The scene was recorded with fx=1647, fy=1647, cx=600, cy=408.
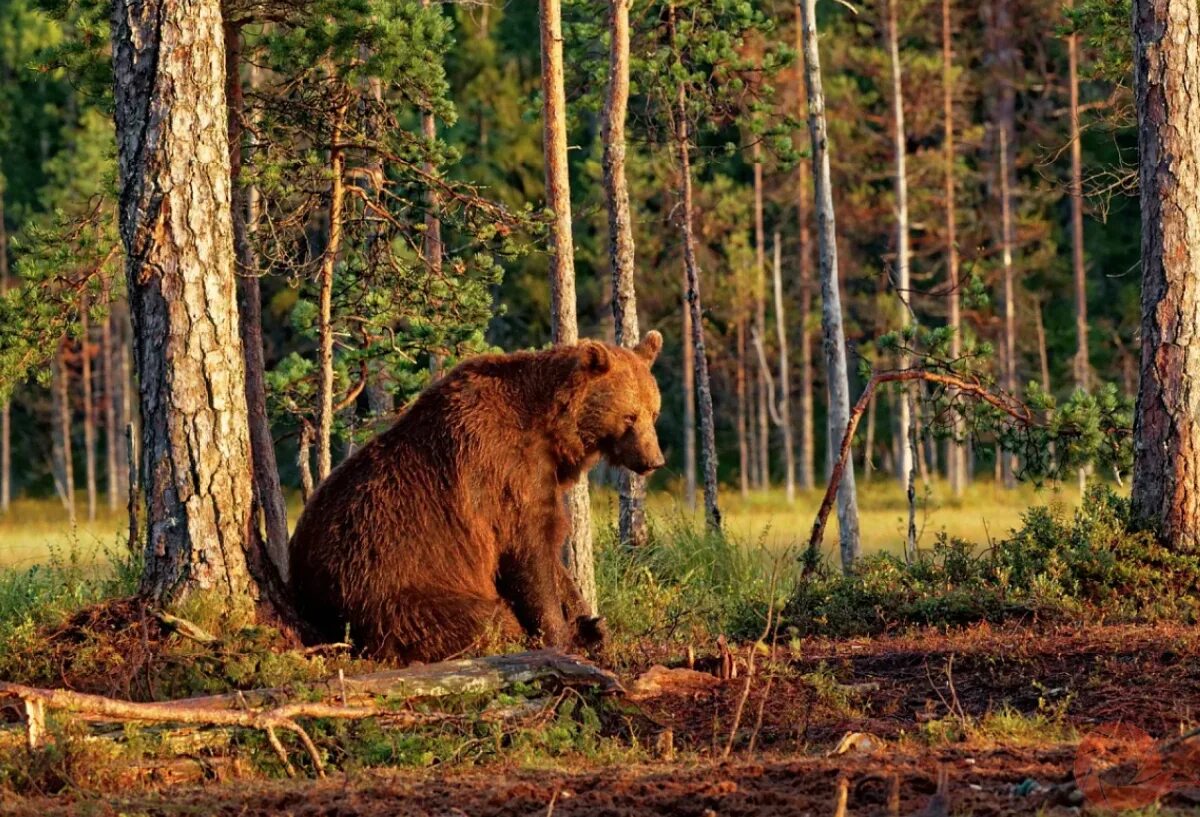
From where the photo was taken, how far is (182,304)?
31.2 ft

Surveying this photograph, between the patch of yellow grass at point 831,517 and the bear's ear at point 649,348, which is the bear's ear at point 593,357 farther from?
the patch of yellow grass at point 831,517

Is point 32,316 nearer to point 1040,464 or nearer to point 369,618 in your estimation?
point 369,618

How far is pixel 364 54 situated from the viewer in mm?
15555

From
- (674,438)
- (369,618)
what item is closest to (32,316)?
(369,618)

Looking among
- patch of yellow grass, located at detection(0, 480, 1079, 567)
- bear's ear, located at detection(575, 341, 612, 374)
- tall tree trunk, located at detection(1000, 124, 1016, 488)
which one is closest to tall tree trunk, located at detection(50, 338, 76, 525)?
patch of yellow grass, located at detection(0, 480, 1079, 567)

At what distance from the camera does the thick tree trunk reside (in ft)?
31.2

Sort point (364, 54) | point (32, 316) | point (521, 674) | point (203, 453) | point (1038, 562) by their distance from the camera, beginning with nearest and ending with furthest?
point (521, 674) < point (203, 453) < point (1038, 562) < point (32, 316) < point (364, 54)

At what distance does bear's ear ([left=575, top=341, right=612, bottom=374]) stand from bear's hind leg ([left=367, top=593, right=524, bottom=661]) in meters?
1.70

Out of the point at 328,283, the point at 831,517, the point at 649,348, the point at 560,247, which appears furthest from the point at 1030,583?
the point at 831,517

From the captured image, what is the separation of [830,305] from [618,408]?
33.2ft

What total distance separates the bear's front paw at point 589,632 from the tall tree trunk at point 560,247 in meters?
3.22

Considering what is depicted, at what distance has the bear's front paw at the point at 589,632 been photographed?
10.6 m

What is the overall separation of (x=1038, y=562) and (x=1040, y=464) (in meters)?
2.09

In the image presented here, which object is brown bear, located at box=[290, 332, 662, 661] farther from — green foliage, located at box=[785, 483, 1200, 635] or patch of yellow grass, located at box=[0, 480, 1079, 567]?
patch of yellow grass, located at box=[0, 480, 1079, 567]
